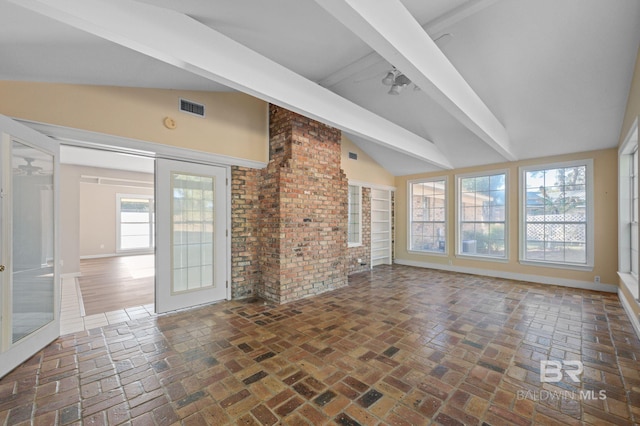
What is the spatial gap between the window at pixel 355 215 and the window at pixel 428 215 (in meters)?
1.74

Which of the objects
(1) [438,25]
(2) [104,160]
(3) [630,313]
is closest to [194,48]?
(1) [438,25]

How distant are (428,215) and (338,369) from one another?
5676 mm

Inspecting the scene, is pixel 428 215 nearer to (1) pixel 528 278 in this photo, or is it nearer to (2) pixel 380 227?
(2) pixel 380 227

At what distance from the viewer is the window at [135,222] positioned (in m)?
9.39

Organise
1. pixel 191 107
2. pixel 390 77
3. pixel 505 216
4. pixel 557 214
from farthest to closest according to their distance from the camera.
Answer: pixel 505 216 → pixel 557 214 → pixel 191 107 → pixel 390 77

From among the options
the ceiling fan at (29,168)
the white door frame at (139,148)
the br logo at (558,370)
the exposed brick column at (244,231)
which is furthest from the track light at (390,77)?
the ceiling fan at (29,168)

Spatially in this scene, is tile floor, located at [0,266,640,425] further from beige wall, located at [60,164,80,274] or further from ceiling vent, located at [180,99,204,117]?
beige wall, located at [60,164,80,274]

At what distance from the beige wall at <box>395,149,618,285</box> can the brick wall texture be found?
140 inches

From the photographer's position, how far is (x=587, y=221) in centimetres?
484

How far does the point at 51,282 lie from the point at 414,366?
12.4 feet

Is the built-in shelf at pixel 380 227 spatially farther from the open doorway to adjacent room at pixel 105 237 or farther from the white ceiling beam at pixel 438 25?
the open doorway to adjacent room at pixel 105 237

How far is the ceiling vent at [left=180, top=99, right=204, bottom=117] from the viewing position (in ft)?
12.1

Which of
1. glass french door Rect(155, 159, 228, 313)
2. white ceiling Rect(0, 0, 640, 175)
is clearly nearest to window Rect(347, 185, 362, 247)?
white ceiling Rect(0, 0, 640, 175)

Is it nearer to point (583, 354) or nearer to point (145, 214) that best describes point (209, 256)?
point (583, 354)
